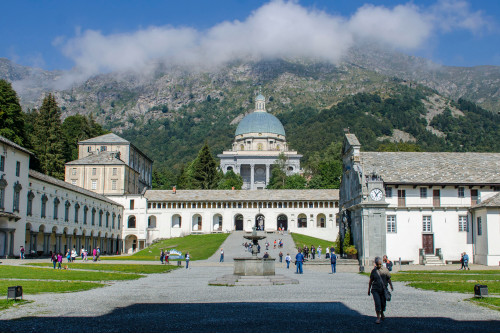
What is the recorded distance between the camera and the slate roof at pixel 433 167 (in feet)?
179

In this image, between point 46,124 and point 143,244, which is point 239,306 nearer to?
point 143,244

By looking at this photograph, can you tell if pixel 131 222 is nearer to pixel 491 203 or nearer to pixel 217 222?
pixel 217 222

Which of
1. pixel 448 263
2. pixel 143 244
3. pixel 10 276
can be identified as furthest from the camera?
pixel 143 244

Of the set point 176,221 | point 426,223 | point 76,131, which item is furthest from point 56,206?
point 76,131

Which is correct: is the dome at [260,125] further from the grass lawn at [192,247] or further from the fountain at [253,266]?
the fountain at [253,266]

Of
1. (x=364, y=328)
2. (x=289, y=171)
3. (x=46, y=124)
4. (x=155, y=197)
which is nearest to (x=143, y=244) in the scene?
(x=155, y=197)

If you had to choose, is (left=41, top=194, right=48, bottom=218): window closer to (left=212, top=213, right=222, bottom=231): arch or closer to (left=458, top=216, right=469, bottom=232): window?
(left=212, top=213, right=222, bottom=231): arch

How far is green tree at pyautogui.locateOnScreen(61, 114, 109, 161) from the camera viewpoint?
117450 millimetres

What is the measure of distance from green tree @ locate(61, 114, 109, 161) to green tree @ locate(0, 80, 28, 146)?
35.9m

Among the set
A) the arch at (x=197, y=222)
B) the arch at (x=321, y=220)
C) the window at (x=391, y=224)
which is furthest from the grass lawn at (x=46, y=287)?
the arch at (x=321, y=220)

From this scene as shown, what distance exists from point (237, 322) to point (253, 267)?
49.3 feet

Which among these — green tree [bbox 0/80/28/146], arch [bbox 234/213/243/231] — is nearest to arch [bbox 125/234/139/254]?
arch [bbox 234/213/243/231]

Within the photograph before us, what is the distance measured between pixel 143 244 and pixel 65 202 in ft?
97.7

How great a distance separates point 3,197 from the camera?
54344 mm
